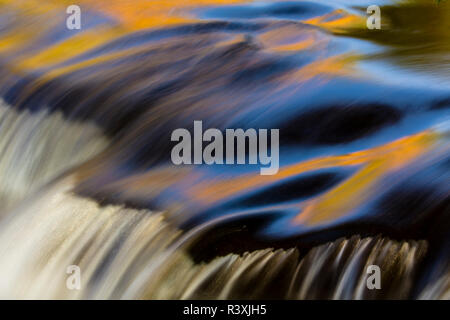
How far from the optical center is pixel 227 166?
476 centimetres

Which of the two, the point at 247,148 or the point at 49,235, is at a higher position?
the point at 247,148

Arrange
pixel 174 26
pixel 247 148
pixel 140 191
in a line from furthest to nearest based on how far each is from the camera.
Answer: pixel 174 26, pixel 247 148, pixel 140 191

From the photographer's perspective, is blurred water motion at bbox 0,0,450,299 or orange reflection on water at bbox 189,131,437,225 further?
orange reflection on water at bbox 189,131,437,225

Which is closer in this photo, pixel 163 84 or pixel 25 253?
pixel 25 253

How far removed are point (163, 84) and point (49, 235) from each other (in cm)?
127

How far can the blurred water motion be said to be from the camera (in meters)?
3.97

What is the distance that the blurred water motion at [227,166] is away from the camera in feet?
13.0

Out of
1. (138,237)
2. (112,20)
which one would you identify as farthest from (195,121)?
(112,20)

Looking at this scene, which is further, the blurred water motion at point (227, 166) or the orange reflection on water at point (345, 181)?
the orange reflection on water at point (345, 181)

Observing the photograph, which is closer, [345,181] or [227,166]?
[345,181]

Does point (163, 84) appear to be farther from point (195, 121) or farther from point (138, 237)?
point (138, 237)

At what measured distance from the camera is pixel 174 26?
6387mm
